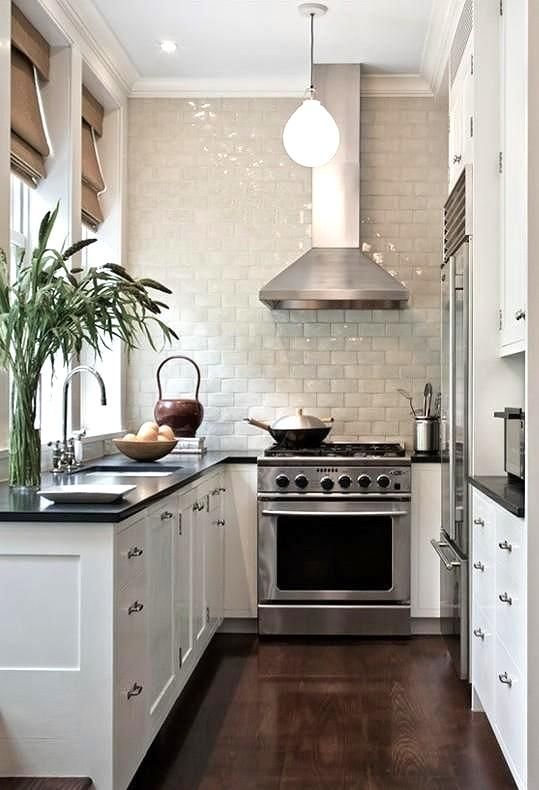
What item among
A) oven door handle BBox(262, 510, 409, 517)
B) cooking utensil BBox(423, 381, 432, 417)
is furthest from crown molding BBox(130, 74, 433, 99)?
oven door handle BBox(262, 510, 409, 517)

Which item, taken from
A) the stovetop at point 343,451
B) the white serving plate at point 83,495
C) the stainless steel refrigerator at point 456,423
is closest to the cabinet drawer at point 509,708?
the stainless steel refrigerator at point 456,423

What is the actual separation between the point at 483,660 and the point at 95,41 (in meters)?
3.42

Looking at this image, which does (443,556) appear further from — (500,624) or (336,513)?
(500,624)

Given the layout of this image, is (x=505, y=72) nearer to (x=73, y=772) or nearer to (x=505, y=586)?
(x=505, y=586)

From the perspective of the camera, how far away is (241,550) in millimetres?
4766

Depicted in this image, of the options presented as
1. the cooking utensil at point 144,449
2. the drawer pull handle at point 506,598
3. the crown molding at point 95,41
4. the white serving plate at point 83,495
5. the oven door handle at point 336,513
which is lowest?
the drawer pull handle at point 506,598

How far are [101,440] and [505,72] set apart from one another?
2673mm

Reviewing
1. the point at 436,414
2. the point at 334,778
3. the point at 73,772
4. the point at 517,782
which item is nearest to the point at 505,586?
the point at 517,782

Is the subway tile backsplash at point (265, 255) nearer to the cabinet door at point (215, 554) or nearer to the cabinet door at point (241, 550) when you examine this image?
the cabinet door at point (241, 550)

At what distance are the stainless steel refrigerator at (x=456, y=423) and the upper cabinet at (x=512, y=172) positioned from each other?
0.24 m

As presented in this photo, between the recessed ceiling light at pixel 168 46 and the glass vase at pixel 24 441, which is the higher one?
the recessed ceiling light at pixel 168 46

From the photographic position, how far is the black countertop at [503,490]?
2.71 meters

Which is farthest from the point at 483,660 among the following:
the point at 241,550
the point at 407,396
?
the point at 407,396

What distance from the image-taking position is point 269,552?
4.69m
